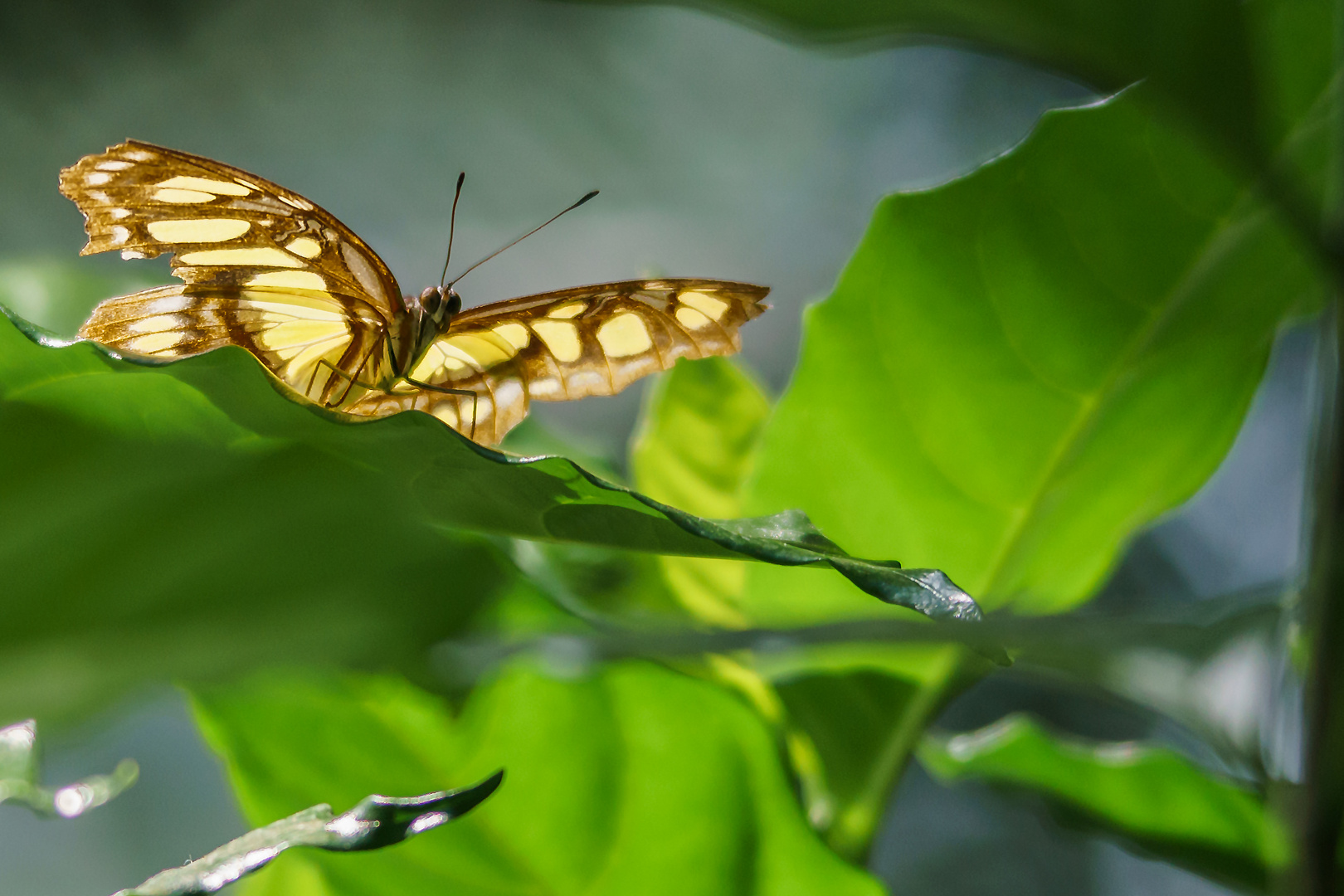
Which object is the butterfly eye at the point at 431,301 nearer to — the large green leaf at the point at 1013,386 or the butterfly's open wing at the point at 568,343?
the butterfly's open wing at the point at 568,343

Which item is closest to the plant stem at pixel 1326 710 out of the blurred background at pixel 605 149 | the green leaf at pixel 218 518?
the green leaf at pixel 218 518

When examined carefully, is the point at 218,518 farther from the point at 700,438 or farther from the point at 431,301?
the point at 700,438

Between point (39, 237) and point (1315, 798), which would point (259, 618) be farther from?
point (39, 237)

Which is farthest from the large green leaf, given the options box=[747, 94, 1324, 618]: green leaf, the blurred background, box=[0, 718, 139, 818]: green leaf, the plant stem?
the blurred background

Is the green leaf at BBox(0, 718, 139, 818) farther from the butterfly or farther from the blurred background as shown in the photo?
the blurred background

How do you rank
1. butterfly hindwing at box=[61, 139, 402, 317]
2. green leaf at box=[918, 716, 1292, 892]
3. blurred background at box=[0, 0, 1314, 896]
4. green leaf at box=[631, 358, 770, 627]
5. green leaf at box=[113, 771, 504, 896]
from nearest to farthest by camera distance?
green leaf at box=[113, 771, 504, 896]
butterfly hindwing at box=[61, 139, 402, 317]
green leaf at box=[918, 716, 1292, 892]
green leaf at box=[631, 358, 770, 627]
blurred background at box=[0, 0, 1314, 896]

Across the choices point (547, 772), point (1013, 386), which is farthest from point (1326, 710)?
point (547, 772)

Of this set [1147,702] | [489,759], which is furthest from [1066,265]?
[489,759]
